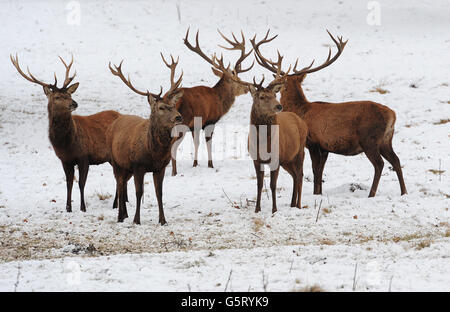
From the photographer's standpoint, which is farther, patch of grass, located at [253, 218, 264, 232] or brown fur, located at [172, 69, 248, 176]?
brown fur, located at [172, 69, 248, 176]

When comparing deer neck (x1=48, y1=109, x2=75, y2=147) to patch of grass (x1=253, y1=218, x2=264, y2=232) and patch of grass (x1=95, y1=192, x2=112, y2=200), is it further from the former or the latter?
patch of grass (x1=253, y1=218, x2=264, y2=232)

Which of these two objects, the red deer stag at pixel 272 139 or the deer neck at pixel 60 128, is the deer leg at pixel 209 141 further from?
the deer neck at pixel 60 128

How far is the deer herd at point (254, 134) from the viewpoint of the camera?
Result: 26.5 ft

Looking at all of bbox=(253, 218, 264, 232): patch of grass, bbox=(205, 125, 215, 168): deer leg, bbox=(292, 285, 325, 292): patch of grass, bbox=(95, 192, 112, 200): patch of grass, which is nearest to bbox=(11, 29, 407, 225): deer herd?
bbox=(253, 218, 264, 232): patch of grass

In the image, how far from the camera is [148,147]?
796 cm

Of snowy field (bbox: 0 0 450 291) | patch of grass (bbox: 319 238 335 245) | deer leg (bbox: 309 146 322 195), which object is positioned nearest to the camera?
snowy field (bbox: 0 0 450 291)

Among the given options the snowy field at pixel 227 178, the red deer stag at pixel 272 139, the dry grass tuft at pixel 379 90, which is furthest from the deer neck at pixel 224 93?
the dry grass tuft at pixel 379 90

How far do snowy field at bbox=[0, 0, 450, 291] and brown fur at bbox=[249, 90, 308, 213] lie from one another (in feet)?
1.37

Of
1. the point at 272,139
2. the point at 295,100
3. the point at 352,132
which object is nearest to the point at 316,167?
the point at 352,132

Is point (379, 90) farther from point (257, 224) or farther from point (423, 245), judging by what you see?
point (423, 245)

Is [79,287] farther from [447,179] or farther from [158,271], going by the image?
[447,179]

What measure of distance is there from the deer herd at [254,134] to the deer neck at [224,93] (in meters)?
2.84

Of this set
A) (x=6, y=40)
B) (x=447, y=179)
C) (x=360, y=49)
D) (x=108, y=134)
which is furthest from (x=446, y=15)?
(x=108, y=134)

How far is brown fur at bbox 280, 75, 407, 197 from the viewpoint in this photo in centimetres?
927
